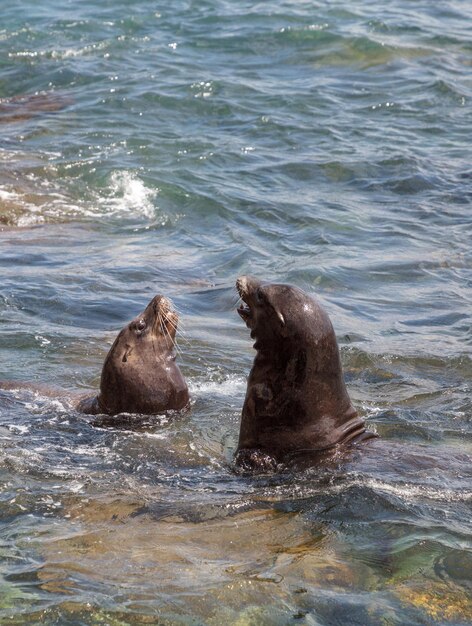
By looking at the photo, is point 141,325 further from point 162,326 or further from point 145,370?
point 145,370

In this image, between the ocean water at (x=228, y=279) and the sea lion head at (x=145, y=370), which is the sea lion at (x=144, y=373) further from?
the ocean water at (x=228, y=279)

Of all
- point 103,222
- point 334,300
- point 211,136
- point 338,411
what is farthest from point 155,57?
point 338,411

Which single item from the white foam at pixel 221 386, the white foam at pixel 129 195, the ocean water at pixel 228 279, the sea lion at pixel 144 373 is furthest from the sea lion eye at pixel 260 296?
the white foam at pixel 129 195

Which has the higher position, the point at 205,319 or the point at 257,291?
the point at 257,291

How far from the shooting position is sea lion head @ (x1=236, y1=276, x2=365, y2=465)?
6.50 meters

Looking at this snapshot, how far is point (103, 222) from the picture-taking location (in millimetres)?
12797

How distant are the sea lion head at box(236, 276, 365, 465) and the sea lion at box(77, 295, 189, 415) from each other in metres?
1.19

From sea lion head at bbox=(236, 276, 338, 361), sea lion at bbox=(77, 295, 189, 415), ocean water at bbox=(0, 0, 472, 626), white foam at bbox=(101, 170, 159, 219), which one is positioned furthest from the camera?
white foam at bbox=(101, 170, 159, 219)

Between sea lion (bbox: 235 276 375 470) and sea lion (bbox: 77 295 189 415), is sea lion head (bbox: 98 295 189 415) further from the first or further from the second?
sea lion (bbox: 235 276 375 470)

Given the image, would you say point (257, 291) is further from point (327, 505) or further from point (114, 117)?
point (114, 117)

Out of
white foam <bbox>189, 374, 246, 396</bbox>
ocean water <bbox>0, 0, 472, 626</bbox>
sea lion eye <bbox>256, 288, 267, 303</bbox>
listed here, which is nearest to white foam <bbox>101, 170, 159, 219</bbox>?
ocean water <bbox>0, 0, 472, 626</bbox>

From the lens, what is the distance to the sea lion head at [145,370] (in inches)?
305

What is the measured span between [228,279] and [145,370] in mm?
3333

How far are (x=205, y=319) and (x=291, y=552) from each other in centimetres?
466
